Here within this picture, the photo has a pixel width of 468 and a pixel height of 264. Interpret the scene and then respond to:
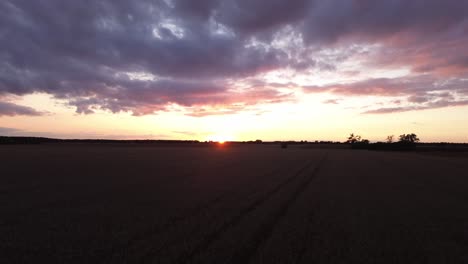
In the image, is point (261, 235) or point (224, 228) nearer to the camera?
point (261, 235)

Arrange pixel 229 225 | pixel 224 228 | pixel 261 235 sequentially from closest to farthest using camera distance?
pixel 261 235, pixel 224 228, pixel 229 225

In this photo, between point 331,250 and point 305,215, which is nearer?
point 331,250

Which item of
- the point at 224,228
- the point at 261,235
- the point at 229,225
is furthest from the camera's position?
the point at 229,225

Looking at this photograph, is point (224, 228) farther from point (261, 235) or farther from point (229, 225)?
point (261, 235)

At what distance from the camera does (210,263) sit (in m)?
4.59

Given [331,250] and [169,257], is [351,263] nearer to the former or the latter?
[331,250]

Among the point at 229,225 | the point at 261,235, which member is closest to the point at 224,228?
the point at 229,225

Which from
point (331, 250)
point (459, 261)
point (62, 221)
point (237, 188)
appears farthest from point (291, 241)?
point (237, 188)

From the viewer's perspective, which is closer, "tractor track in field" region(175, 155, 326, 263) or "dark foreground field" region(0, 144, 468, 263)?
"tractor track in field" region(175, 155, 326, 263)

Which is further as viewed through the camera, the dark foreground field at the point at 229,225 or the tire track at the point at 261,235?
the dark foreground field at the point at 229,225

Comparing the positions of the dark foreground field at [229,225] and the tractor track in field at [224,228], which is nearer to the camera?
the tractor track in field at [224,228]

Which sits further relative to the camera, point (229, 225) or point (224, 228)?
point (229, 225)

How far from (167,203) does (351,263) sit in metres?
5.69

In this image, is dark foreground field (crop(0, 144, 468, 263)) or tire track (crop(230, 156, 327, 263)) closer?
tire track (crop(230, 156, 327, 263))
